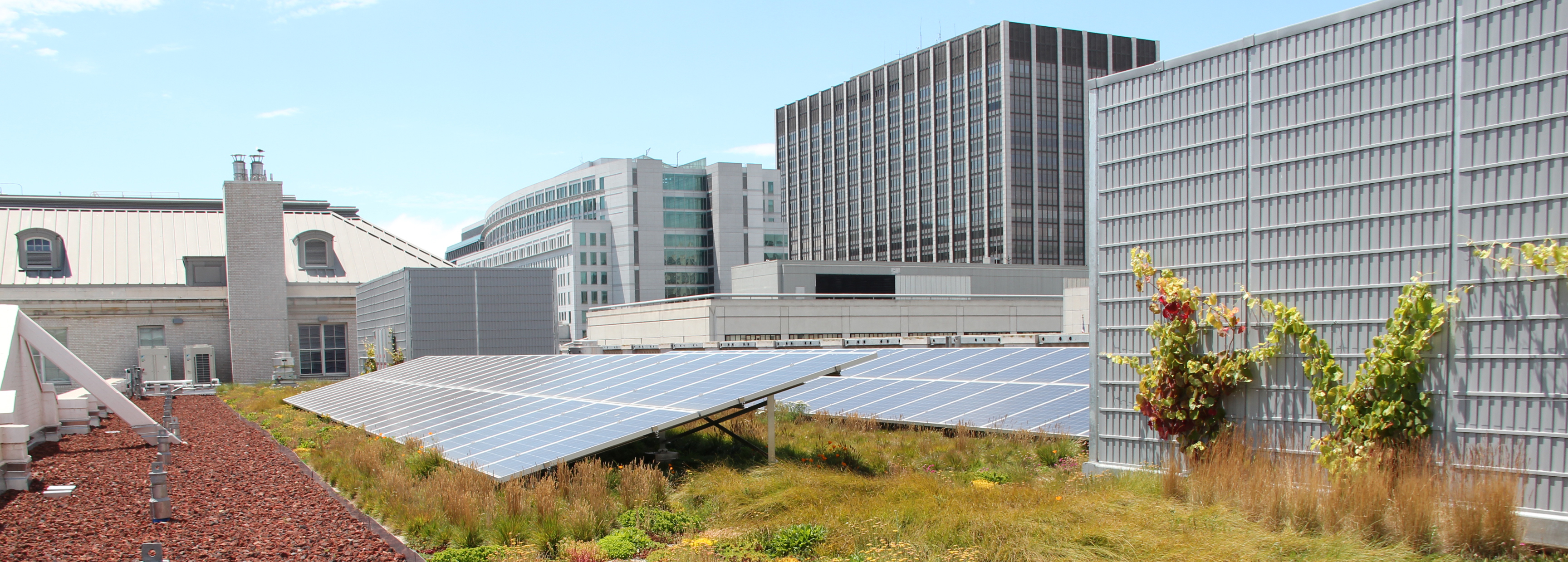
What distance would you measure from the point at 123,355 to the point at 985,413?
44862mm

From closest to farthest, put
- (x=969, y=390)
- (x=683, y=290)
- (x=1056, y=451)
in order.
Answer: (x=1056, y=451), (x=969, y=390), (x=683, y=290)

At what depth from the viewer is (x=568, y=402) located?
580 inches

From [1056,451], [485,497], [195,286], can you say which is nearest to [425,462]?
[485,497]

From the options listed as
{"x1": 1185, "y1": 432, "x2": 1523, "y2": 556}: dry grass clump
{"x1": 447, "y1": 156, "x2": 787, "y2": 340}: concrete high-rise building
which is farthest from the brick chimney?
{"x1": 447, "y1": 156, "x2": 787, "y2": 340}: concrete high-rise building

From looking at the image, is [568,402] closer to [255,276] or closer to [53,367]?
[255,276]

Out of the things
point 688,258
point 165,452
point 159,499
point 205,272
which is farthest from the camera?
point 688,258

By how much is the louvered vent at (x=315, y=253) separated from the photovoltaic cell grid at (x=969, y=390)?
37383 mm

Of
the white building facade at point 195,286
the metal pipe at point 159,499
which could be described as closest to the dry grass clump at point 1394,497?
the metal pipe at point 159,499

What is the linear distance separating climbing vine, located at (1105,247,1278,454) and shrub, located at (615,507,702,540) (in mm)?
4766

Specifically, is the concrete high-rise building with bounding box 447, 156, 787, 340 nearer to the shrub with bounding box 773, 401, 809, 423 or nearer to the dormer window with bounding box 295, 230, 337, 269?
the dormer window with bounding box 295, 230, 337, 269

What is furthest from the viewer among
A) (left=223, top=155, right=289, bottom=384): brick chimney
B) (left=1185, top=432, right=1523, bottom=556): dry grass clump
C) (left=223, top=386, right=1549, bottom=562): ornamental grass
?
(left=223, top=155, right=289, bottom=384): brick chimney

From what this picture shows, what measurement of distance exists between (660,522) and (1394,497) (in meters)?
6.02

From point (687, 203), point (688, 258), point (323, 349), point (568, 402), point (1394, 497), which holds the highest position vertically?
point (687, 203)

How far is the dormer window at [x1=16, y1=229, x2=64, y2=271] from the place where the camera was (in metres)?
45.6
